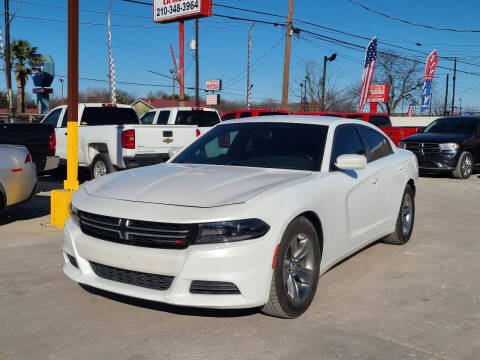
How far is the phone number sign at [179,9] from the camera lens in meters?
23.7

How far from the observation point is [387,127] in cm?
2170

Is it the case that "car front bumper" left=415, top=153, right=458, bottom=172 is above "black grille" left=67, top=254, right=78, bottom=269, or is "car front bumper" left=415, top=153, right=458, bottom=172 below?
above

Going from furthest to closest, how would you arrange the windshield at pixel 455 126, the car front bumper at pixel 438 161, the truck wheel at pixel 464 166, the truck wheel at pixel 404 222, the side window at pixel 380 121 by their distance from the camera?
the side window at pixel 380 121, the windshield at pixel 455 126, the truck wheel at pixel 464 166, the car front bumper at pixel 438 161, the truck wheel at pixel 404 222

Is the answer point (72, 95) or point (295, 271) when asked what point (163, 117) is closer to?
point (72, 95)

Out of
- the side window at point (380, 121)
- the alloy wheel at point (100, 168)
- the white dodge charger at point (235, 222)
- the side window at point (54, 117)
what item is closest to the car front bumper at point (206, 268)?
the white dodge charger at point (235, 222)

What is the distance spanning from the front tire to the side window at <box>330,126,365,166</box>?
3.31 ft

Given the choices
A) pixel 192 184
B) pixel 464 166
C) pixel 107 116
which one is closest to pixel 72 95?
pixel 192 184

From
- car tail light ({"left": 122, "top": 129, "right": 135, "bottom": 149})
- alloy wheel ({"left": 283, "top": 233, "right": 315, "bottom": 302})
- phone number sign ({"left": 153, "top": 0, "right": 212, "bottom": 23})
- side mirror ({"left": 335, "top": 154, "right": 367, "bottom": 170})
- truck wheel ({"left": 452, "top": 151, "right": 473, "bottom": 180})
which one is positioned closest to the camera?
alloy wheel ({"left": 283, "top": 233, "right": 315, "bottom": 302})

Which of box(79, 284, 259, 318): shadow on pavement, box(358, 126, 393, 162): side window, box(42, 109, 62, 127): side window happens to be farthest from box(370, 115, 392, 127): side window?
box(79, 284, 259, 318): shadow on pavement

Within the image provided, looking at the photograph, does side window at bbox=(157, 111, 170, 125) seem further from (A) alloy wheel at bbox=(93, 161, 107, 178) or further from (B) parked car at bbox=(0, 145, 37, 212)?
(B) parked car at bbox=(0, 145, 37, 212)

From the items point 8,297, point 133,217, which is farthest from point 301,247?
point 8,297

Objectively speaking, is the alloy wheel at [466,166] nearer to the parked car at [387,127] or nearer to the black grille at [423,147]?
the black grille at [423,147]

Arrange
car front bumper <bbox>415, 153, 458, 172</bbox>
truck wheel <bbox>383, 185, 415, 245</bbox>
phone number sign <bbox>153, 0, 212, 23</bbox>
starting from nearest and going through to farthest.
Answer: truck wheel <bbox>383, 185, 415, 245</bbox>
car front bumper <bbox>415, 153, 458, 172</bbox>
phone number sign <bbox>153, 0, 212, 23</bbox>

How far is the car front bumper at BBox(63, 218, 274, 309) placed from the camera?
344 cm
